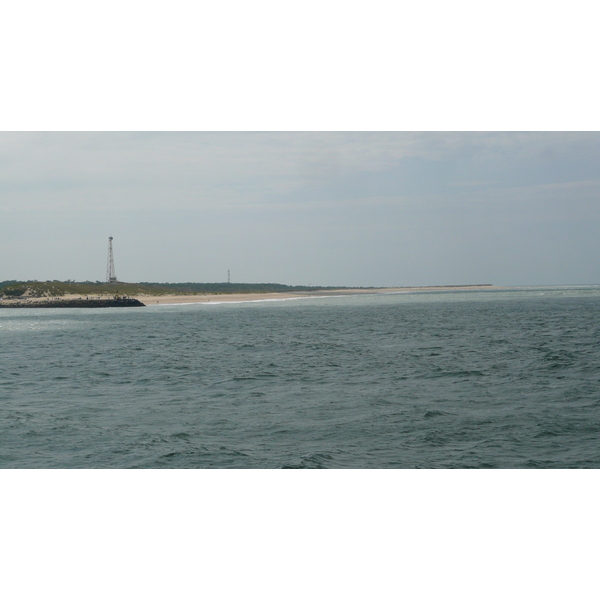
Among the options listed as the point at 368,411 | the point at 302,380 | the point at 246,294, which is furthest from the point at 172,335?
the point at 246,294

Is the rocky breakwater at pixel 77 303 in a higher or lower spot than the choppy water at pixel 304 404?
higher

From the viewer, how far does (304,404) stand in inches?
494

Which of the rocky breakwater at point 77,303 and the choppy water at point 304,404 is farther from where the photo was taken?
the rocky breakwater at point 77,303

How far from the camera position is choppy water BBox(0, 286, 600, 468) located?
357 inches

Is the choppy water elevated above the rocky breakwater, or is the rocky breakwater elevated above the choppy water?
the rocky breakwater

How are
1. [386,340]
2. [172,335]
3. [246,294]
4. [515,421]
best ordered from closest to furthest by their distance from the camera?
[515,421] → [386,340] → [172,335] → [246,294]

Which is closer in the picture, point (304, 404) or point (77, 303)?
point (304, 404)

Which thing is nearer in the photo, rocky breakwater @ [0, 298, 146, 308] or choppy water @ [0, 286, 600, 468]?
choppy water @ [0, 286, 600, 468]

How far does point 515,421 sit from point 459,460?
2607mm

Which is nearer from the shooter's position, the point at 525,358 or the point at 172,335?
the point at 525,358

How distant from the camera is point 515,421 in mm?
10820

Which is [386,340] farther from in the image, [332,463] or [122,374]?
[332,463]

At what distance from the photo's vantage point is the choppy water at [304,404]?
9.08 meters

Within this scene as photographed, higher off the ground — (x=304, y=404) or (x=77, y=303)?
(x=77, y=303)
